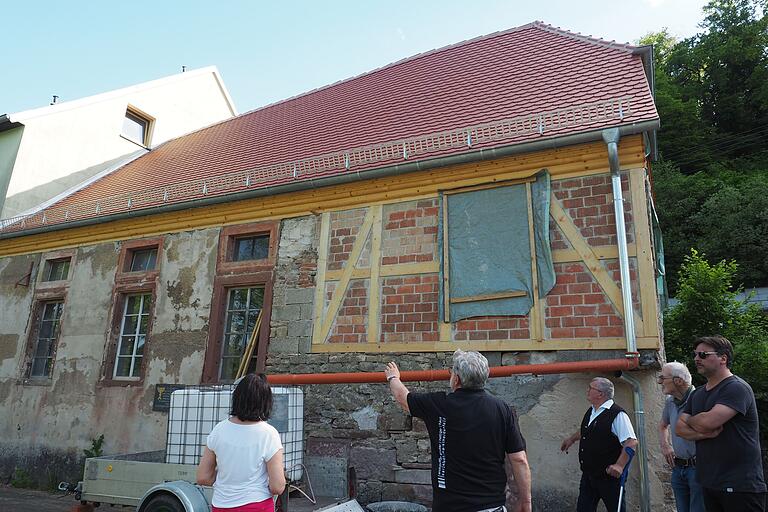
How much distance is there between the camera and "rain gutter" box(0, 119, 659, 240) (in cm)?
591

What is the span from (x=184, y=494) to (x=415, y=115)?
20.6ft

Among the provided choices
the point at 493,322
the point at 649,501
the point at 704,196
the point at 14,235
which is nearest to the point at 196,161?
the point at 14,235

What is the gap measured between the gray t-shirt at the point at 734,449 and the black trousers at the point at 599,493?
3.66 feet

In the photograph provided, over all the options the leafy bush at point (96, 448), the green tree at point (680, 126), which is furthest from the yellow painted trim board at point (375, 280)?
the green tree at point (680, 126)

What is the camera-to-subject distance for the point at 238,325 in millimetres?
7980

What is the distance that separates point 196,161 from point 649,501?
9625mm

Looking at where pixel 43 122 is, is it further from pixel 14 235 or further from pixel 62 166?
pixel 14 235

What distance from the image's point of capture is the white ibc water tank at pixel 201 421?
5043mm

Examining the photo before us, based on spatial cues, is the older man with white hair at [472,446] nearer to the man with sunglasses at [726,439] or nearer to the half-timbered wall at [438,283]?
the man with sunglasses at [726,439]

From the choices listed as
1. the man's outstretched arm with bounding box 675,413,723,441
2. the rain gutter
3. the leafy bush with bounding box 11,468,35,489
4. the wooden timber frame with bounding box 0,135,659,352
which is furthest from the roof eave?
the man's outstretched arm with bounding box 675,413,723,441

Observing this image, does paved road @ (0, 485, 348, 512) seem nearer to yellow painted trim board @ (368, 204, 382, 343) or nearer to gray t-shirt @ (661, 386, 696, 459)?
yellow painted trim board @ (368, 204, 382, 343)

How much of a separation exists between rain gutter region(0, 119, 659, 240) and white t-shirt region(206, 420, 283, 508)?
4547mm

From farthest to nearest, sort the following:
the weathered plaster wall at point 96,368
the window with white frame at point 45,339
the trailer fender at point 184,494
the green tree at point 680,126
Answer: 1. the green tree at point 680,126
2. the window with white frame at point 45,339
3. the weathered plaster wall at point 96,368
4. the trailer fender at point 184,494

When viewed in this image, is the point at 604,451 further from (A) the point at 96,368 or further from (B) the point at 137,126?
(B) the point at 137,126
